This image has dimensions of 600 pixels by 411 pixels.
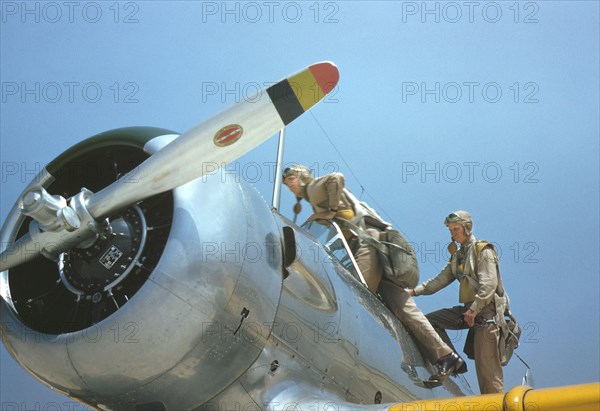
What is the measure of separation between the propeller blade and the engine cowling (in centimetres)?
13

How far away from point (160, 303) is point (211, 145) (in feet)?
2.89

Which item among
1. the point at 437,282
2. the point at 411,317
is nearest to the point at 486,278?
the point at 437,282

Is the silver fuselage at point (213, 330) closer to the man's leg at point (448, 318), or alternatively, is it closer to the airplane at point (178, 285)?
the airplane at point (178, 285)

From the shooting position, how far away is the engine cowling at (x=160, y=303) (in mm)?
4426


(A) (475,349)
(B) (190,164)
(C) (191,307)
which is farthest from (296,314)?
(A) (475,349)

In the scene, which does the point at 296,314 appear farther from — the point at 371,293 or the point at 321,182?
the point at 321,182

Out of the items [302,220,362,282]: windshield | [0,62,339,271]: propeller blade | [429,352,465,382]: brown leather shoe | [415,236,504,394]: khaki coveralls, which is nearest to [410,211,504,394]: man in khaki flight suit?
[415,236,504,394]: khaki coveralls

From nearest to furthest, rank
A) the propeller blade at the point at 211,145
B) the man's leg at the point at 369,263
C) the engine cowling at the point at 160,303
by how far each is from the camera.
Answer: the engine cowling at the point at 160,303, the propeller blade at the point at 211,145, the man's leg at the point at 369,263

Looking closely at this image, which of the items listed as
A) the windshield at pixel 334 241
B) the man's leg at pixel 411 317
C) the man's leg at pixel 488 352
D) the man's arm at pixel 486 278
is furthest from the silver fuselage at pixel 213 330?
the man's leg at pixel 488 352

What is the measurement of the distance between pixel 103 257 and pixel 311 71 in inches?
58.1

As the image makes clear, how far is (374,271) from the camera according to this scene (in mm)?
6473

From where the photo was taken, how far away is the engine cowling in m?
4.43

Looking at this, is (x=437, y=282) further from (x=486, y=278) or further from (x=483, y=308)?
(x=486, y=278)

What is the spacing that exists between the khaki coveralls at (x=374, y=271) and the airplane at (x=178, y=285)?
1303 mm
